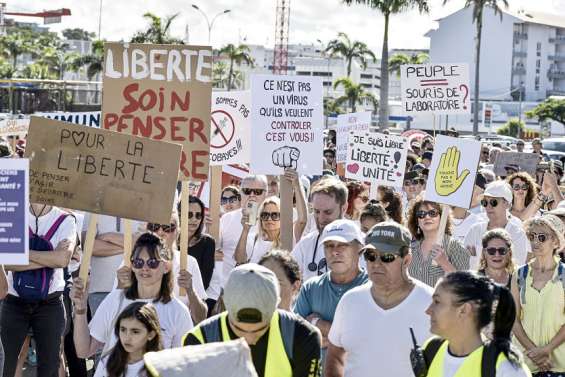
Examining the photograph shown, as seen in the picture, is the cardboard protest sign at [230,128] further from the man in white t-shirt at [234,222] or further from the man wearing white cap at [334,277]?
the man wearing white cap at [334,277]

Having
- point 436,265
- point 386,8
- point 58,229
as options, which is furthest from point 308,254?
point 386,8

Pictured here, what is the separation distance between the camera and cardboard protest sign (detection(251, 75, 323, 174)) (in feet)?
28.0

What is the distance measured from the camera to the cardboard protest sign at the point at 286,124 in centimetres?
855

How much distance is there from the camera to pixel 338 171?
13.9 metres

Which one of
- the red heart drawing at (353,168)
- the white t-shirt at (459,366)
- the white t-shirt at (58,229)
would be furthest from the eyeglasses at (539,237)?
the red heart drawing at (353,168)

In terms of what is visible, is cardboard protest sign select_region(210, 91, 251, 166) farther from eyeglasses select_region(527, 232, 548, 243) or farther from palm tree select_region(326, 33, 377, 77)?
palm tree select_region(326, 33, 377, 77)

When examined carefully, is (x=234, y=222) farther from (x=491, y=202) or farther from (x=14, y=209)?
(x=14, y=209)

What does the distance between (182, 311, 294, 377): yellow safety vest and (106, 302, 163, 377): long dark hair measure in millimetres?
920

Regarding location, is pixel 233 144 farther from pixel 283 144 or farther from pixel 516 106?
pixel 516 106

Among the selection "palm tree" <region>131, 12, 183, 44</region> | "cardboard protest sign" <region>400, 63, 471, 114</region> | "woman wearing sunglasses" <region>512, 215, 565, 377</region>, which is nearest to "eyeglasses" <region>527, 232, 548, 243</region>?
"woman wearing sunglasses" <region>512, 215, 565, 377</region>

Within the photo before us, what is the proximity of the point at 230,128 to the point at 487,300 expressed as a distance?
19.4 ft

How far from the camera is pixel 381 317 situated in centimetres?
475

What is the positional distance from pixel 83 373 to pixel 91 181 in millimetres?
2343

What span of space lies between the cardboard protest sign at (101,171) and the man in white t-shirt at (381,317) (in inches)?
53.7
